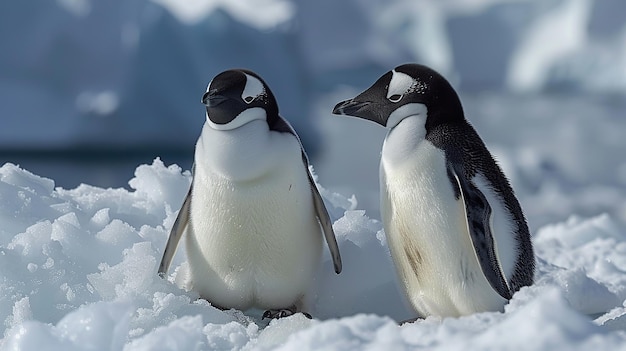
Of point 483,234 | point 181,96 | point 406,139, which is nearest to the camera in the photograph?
point 483,234

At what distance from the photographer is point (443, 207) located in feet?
6.42

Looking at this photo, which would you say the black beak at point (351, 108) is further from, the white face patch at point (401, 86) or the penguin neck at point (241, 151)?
the penguin neck at point (241, 151)

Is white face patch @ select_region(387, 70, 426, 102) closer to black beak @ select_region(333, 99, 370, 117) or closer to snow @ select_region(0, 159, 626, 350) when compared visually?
black beak @ select_region(333, 99, 370, 117)

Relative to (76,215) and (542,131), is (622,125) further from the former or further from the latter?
(76,215)

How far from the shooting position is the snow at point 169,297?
1.43m

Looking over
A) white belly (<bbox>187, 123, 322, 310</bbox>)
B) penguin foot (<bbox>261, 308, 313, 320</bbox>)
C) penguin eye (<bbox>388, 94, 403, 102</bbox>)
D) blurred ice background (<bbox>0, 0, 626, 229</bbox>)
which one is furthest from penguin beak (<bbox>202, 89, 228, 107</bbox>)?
blurred ice background (<bbox>0, 0, 626, 229</bbox>)

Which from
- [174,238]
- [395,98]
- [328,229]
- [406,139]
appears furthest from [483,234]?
[174,238]

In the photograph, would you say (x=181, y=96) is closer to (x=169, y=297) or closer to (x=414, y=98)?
(x=169, y=297)

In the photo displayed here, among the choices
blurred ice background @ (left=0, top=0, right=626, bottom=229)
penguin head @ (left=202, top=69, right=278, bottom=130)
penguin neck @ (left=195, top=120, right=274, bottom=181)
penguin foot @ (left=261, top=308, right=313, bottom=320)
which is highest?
blurred ice background @ (left=0, top=0, right=626, bottom=229)

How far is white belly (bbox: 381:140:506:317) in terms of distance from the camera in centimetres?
196

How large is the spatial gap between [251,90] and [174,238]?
0.47 meters

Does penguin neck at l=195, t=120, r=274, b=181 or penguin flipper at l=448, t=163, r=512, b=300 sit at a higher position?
penguin neck at l=195, t=120, r=274, b=181

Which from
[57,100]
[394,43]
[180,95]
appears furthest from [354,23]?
[57,100]

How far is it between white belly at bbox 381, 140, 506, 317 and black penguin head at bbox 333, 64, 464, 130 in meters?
0.09
